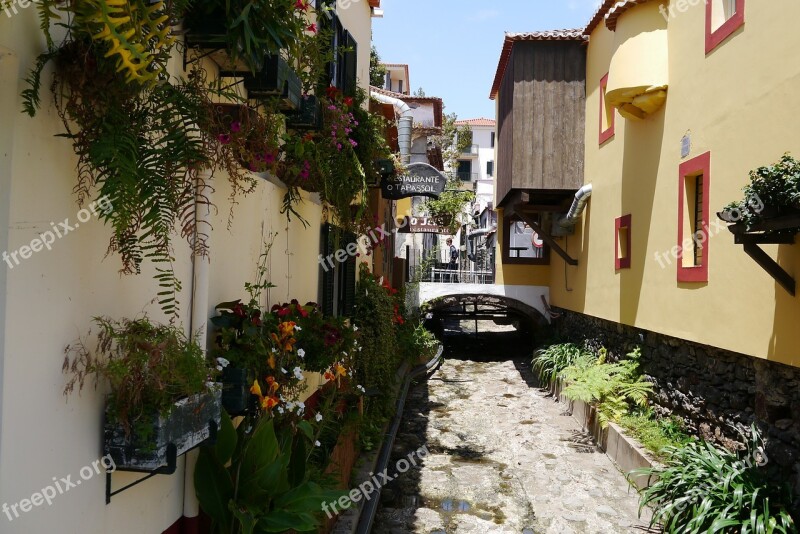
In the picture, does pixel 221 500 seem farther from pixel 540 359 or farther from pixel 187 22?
pixel 540 359

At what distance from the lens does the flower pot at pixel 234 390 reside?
355cm

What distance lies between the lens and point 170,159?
2.34m

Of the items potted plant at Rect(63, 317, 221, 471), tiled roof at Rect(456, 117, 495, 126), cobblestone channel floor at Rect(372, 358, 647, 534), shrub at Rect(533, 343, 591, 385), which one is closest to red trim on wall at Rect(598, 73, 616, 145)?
shrub at Rect(533, 343, 591, 385)

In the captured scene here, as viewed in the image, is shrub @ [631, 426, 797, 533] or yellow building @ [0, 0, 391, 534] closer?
yellow building @ [0, 0, 391, 534]

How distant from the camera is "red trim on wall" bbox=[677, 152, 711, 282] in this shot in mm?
7727

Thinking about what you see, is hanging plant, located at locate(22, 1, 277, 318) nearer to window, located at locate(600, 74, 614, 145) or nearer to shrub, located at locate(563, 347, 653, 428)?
shrub, located at locate(563, 347, 653, 428)

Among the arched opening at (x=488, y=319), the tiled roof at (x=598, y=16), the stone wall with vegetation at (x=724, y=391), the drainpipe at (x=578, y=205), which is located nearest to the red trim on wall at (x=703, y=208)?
the stone wall with vegetation at (x=724, y=391)

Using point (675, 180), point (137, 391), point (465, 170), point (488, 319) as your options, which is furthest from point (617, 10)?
point (465, 170)

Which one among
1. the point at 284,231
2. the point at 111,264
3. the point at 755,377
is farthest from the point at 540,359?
the point at 111,264

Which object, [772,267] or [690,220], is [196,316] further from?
[690,220]

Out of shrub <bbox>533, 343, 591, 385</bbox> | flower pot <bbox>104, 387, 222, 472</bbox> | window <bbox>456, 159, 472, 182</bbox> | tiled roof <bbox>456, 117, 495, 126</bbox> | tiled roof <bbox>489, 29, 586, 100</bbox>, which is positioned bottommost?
shrub <bbox>533, 343, 591, 385</bbox>

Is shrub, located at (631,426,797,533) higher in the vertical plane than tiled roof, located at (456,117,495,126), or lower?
lower

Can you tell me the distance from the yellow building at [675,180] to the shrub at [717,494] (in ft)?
1.06

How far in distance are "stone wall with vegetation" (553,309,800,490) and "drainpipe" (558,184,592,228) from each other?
Answer: 11.0ft
